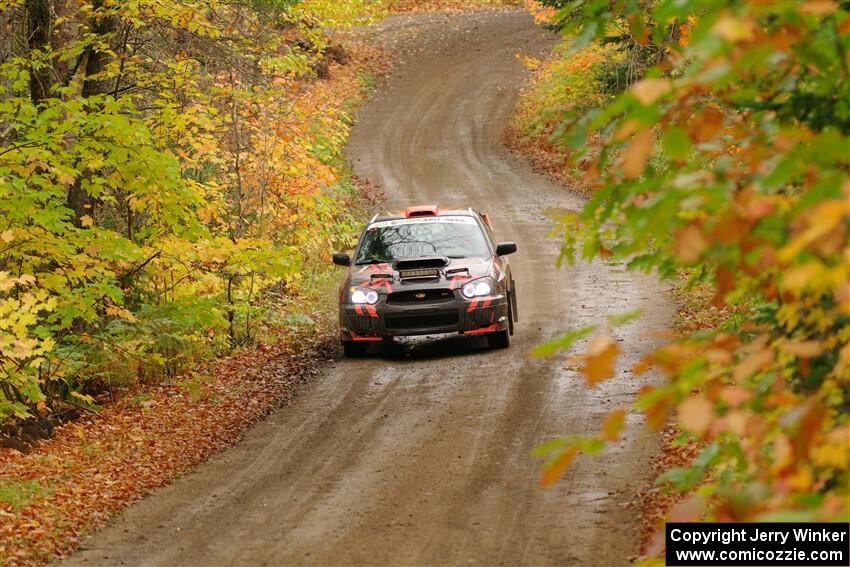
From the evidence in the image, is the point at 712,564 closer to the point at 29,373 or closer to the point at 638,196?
the point at 638,196

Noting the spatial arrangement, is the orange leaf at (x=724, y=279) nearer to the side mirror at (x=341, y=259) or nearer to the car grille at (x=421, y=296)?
the car grille at (x=421, y=296)

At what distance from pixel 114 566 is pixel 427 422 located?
13.6 feet

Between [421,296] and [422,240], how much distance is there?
4.11 ft

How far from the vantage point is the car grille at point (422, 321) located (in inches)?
527

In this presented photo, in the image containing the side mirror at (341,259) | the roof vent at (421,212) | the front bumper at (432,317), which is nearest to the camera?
the front bumper at (432,317)

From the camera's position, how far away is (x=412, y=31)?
4738 cm

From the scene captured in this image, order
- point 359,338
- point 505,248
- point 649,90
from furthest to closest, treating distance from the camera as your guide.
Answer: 1. point 505,248
2. point 359,338
3. point 649,90

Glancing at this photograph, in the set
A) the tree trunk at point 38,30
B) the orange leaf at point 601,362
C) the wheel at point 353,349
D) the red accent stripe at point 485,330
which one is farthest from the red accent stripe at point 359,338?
the orange leaf at point 601,362

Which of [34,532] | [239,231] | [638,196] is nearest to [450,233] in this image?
[239,231]

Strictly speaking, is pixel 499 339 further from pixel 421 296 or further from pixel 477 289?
pixel 421 296

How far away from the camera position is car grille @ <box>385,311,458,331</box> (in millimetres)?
13398

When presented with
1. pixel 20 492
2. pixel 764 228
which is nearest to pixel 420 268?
pixel 20 492

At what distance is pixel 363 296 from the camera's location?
44.6 feet

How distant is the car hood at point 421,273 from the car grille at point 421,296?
7 centimetres
